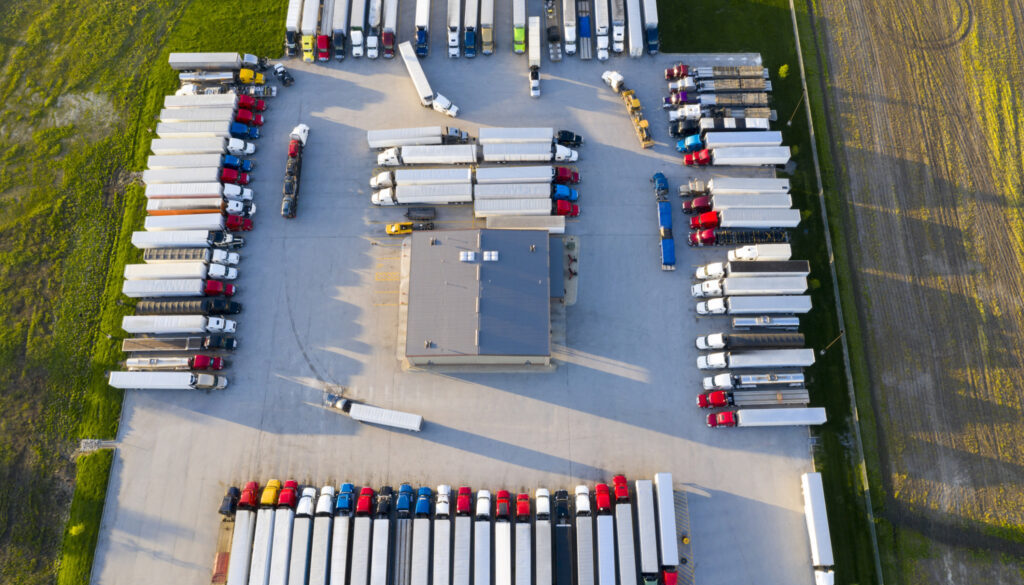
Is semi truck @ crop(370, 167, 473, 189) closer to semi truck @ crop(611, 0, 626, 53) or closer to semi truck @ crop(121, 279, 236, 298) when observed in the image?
semi truck @ crop(121, 279, 236, 298)

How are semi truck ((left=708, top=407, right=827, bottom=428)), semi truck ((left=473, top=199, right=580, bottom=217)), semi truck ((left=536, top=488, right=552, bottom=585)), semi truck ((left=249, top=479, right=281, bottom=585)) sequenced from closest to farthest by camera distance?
semi truck ((left=536, top=488, right=552, bottom=585)) → semi truck ((left=249, top=479, right=281, bottom=585)) → semi truck ((left=708, top=407, right=827, bottom=428)) → semi truck ((left=473, top=199, right=580, bottom=217))

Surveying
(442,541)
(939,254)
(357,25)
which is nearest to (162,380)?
(442,541)

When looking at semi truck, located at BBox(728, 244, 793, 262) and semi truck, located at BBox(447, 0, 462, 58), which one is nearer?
semi truck, located at BBox(728, 244, 793, 262)

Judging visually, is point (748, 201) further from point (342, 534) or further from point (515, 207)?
point (342, 534)

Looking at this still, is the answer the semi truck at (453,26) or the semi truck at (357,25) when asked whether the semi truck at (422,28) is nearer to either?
the semi truck at (453,26)

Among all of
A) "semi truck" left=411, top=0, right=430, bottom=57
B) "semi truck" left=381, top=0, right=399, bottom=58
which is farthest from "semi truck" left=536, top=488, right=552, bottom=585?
"semi truck" left=381, top=0, right=399, bottom=58

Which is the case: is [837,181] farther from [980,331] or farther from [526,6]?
[526,6]

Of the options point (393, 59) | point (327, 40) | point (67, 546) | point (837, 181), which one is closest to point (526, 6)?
point (393, 59)

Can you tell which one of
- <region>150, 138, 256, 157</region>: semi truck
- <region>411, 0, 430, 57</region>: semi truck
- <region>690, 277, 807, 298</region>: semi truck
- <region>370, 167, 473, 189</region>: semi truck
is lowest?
<region>690, 277, 807, 298</region>: semi truck
